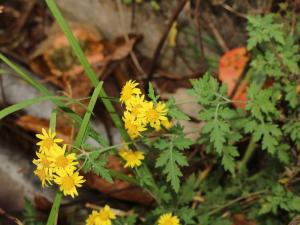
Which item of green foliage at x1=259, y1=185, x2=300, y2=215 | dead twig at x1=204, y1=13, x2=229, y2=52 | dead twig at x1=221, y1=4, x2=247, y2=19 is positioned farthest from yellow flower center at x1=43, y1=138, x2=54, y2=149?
dead twig at x1=204, y1=13, x2=229, y2=52

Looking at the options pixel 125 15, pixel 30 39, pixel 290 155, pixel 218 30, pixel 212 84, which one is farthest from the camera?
pixel 30 39

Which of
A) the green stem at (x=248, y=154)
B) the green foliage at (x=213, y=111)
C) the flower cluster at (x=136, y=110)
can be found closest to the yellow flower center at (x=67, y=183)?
the flower cluster at (x=136, y=110)

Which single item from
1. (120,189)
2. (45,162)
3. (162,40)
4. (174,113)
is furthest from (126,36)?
(45,162)

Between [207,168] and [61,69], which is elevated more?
[61,69]

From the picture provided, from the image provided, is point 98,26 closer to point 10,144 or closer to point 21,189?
point 10,144

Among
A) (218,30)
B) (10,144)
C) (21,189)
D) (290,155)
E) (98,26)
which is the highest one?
(98,26)

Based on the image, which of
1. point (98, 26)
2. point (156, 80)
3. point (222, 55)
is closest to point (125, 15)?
point (98, 26)

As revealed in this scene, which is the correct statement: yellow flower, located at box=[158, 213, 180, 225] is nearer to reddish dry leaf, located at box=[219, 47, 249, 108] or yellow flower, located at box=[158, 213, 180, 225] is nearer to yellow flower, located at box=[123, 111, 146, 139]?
yellow flower, located at box=[123, 111, 146, 139]
